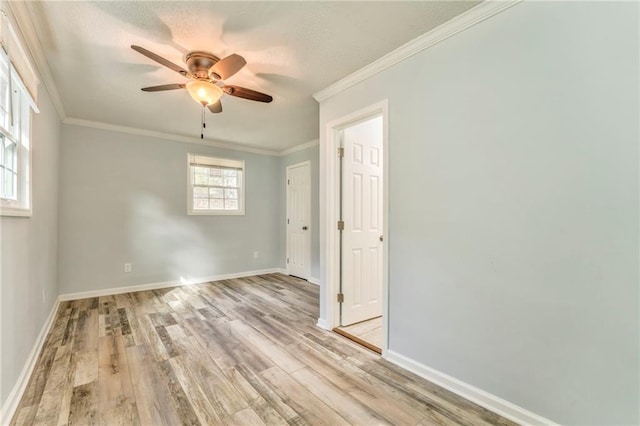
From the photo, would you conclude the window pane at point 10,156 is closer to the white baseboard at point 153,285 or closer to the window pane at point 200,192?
the white baseboard at point 153,285

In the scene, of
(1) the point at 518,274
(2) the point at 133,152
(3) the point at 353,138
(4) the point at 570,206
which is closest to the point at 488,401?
(1) the point at 518,274

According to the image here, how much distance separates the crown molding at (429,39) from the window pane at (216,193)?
307cm

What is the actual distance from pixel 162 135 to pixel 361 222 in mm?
3509

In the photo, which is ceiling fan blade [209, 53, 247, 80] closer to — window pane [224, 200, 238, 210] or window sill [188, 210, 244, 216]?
window sill [188, 210, 244, 216]

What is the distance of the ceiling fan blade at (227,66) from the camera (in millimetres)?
1754

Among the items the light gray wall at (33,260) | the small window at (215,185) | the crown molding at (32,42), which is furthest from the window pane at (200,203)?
the crown molding at (32,42)

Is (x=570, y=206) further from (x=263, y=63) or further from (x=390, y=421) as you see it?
(x=263, y=63)

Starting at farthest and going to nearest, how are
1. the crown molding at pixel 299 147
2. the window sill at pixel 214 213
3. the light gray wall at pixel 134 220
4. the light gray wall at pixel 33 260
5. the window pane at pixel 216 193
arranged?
the window pane at pixel 216 193
the crown molding at pixel 299 147
the window sill at pixel 214 213
the light gray wall at pixel 134 220
the light gray wall at pixel 33 260

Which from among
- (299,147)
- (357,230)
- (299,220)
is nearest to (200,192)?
(299,220)

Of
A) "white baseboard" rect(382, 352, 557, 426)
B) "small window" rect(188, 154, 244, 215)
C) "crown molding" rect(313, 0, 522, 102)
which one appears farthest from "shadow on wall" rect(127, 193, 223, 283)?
"white baseboard" rect(382, 352, 557, 426)

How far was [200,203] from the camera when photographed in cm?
465

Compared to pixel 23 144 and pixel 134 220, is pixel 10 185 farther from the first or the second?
pixel 134 220

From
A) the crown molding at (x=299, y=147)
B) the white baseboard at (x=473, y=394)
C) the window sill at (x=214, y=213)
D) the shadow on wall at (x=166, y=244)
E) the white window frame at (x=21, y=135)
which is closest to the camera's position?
the white baseboard at (x=473, y=394)

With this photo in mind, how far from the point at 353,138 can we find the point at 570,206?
6.24ft
